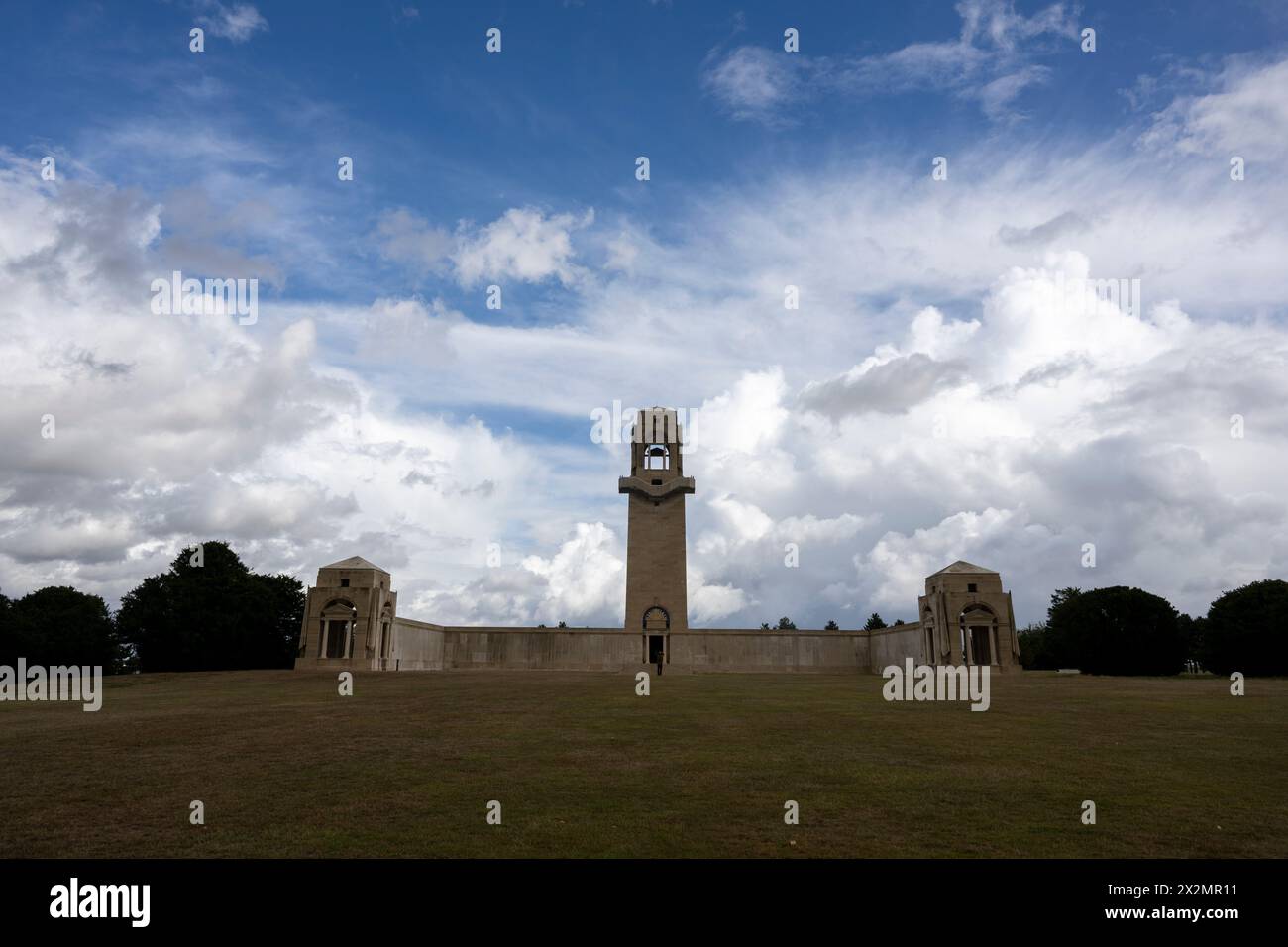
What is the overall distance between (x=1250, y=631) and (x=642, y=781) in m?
70.3

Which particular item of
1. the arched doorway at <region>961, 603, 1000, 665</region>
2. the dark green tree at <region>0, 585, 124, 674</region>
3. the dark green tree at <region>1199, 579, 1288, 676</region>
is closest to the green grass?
the arched doorway at <region>961, 603, 1000, 665</region>

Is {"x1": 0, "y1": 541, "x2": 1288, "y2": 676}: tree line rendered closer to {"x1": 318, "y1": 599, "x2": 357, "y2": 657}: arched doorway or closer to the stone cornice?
{"x1": 318, "y1": 599, "x2": 357, "y2": 657}: arched doorway

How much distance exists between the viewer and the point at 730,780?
1390cm

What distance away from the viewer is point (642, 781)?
1386 centimetres

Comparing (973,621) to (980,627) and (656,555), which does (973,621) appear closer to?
(980,627)

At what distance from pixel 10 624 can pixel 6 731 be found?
60643 millimetres

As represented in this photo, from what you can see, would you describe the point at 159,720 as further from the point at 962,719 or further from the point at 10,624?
the point at 10,624

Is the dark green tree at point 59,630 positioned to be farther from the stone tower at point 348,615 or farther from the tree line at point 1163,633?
the tree line at point 1163,633

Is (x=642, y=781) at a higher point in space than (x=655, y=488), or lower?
lower

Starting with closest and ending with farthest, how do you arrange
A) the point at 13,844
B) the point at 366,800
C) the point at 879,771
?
the point at 13,844, the point at 366,800, the point at 879,771

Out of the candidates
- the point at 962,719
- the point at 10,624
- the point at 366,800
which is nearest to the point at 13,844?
the point at 366,800

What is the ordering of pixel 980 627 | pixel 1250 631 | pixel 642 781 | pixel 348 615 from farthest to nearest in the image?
pixel 1250 631 < pixel 980 627 < pixel 348 615 < pixel 642 781

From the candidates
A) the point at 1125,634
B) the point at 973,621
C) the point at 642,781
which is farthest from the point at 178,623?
the point at 1125,634
